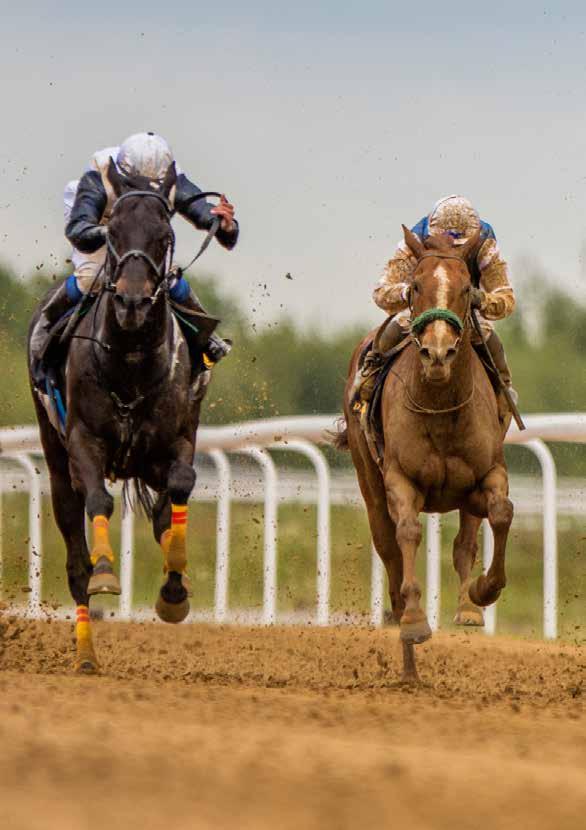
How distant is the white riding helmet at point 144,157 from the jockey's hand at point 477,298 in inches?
53.2

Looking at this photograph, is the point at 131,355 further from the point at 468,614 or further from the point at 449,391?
the point at 468,614

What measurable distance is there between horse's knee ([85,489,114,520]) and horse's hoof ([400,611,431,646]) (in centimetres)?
121

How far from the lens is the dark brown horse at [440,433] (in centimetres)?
689

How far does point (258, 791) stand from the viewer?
4.23m

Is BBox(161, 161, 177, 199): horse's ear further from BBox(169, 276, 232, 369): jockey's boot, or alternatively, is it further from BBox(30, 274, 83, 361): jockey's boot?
BBox(30, 274, 83, 361): jockey's boot

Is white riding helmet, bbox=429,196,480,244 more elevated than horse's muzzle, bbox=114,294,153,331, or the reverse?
white riding helmet, bbox=429,196,480,244

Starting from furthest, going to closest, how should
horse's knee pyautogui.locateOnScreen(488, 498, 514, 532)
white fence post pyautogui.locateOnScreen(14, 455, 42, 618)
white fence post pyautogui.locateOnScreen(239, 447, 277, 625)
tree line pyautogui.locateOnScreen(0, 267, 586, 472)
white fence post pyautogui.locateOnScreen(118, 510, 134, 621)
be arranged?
tree line pyautogui.locateOnScreen(0, 267, 586, 472), white fence post pyautogui.locateOnScreen(14, 455, 42, 618), white fence post pyautogui.locateOnScreen(118, 510, 134, 621), white fence post pyautogui.locateOnScreen(239, 447, 277, 625), horse's knee pyautogui.locateOnScreen(488, 498, 514, 532)

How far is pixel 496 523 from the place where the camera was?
717 cm

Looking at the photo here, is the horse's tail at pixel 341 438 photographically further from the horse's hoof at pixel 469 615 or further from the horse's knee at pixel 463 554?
the horse's hoof at pixel 469 615

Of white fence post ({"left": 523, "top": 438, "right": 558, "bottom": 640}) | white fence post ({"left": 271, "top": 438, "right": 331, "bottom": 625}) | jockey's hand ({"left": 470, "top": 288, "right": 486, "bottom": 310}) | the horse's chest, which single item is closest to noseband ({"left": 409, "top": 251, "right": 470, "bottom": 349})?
jockey's hand ({"left": 470, "top": 288, "right": 486, "bottom": 310})

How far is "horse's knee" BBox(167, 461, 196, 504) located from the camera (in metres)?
7.35

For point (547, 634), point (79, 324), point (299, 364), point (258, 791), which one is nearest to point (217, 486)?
point (547, 634)

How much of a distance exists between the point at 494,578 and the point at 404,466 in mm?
564

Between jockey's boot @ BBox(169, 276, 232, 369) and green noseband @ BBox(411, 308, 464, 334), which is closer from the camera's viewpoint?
green noseband @ BBox(411, 308, 464, 334)
